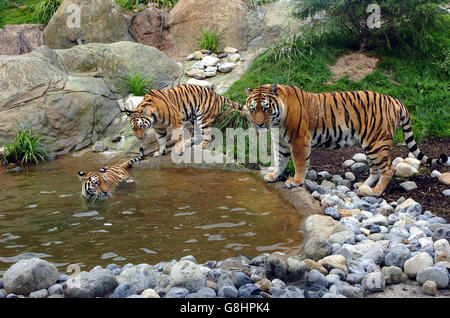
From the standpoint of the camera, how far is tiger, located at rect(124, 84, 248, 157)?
26.6ft

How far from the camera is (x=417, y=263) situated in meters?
4.27

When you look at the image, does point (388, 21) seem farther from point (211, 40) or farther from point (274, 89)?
point (274, 89)

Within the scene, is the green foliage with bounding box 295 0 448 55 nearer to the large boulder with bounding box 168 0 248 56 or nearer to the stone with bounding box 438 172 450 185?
the large boulder with bounding box 168 0 248 56

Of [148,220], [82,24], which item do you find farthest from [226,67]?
[148,220]

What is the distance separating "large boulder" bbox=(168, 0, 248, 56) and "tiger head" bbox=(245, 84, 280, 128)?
6526mm

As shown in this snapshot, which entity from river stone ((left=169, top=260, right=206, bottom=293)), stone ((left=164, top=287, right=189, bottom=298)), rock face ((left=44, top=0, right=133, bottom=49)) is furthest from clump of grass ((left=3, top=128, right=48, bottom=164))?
stone ((left=164, top=287, right=189, bottom=298))

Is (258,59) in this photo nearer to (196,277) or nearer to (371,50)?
(371,50)

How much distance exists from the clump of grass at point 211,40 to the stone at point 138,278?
8866mm

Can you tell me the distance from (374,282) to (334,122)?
2960 millimetres

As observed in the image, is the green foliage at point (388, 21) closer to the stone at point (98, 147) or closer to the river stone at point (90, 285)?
the stone at point (98, 147)

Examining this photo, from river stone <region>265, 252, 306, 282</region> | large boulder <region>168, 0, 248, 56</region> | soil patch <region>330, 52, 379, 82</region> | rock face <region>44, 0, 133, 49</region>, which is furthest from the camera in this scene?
large boulder <region>168, 0, 248, 56</region>
